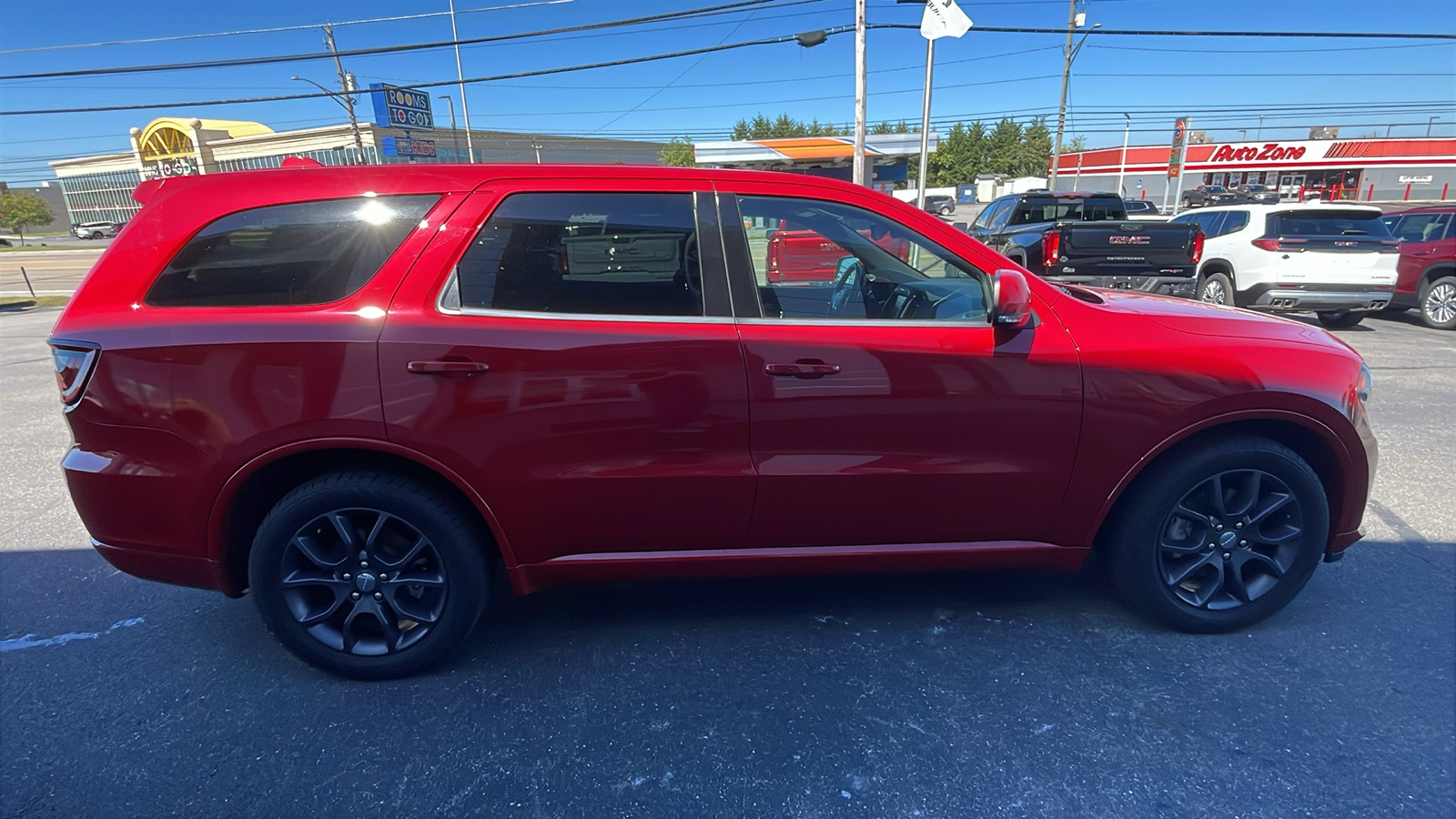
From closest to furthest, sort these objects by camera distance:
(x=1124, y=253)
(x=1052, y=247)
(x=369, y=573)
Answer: (x=369, y=573)
(x=1124, y=253)
(x=1052, y=247)

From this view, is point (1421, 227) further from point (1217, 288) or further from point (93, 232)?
point (93, 232)

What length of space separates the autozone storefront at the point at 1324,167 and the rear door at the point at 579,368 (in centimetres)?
5295

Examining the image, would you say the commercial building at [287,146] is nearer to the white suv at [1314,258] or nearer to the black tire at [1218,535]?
the white suv at [1314,258]

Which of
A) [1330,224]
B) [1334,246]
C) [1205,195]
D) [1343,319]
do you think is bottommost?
[1343,319]

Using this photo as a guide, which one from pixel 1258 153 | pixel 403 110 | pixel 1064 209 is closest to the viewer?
pixel 1064 209

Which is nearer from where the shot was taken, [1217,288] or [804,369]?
[804,369]

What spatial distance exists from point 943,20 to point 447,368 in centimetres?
1383

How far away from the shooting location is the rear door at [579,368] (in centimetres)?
232

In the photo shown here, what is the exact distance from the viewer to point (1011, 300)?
2328 millimetres

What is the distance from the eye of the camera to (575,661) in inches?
106

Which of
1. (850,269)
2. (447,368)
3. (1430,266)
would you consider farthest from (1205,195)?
(447,368)

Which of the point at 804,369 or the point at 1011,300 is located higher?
the point at 1011,300

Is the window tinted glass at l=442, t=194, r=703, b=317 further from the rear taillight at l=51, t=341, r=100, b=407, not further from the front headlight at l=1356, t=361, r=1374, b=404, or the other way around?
the front headlight at l=1356, t=361, r=1374, b=404

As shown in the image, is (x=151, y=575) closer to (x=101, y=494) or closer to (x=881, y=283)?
(x=101, y=494)
